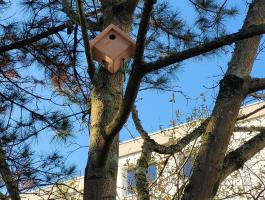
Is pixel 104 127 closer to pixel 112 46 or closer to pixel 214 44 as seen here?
pixel 112 46

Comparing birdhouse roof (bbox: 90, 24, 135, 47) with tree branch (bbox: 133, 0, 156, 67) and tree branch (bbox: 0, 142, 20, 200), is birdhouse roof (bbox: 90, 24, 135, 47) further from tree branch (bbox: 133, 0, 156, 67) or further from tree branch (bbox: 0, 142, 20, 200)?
tree branch (bbox: 0, 142, 20, 200)

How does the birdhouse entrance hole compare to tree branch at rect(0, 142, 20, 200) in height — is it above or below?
above

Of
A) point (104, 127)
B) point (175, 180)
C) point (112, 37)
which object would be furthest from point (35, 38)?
point (175, 180)

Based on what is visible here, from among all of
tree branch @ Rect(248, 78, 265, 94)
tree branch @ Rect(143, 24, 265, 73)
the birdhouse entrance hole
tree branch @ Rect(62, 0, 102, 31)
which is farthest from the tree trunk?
tree branch @ Rect(62, 0, 102, 31)

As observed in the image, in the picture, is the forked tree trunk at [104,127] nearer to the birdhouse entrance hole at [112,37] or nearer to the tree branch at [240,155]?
the birdhouse entrance hole at [112,37]

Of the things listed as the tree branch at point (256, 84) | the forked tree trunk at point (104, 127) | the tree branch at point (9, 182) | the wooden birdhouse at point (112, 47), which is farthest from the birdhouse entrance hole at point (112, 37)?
the tree branch at point (9, 182)

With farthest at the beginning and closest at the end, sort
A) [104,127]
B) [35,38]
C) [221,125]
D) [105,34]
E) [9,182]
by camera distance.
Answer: [35,38], [9,182], [105,34], [104,127], [221,125]

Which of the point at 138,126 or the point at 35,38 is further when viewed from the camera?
the point at 35,38

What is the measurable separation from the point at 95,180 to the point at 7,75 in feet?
6.75

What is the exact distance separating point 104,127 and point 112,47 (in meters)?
0.31

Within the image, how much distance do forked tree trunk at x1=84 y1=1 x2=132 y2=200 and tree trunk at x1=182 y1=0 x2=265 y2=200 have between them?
288 millimetres

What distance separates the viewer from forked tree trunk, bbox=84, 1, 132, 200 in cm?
176

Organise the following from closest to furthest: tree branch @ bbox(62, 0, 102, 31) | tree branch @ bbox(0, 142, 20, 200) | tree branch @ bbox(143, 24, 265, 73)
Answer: tree branch @ bbox(143, 24, 265, 73), tree branch @ bbox(0, 142, 20, 200), tree branch @ bbox(62, 0, 102, 31)

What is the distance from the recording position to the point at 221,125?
1747 millimetres
